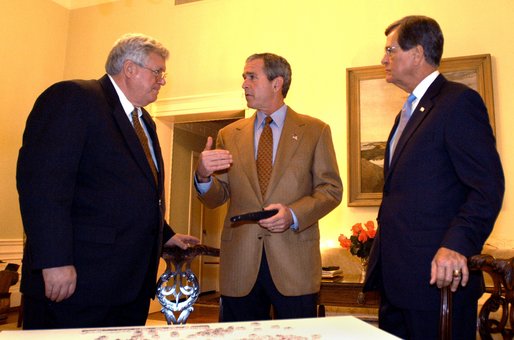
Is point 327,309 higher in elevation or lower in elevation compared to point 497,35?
lower

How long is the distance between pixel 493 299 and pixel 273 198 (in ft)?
3.66

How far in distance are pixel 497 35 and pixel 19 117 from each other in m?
5.26

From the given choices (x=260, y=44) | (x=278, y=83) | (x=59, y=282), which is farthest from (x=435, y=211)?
(x=260, y=44)

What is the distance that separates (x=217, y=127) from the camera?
8.39 meters

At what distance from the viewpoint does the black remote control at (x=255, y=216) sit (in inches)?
72.0

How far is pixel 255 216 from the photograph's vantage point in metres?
1.86

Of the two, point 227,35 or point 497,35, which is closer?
point 497,35

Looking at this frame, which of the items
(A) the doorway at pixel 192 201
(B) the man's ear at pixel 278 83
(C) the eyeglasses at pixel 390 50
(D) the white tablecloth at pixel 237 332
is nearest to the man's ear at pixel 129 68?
(B) the man's ear at pixel 278 83

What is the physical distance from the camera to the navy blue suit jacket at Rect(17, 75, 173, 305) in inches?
60.5

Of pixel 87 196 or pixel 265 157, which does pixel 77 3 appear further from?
pixel 87 196

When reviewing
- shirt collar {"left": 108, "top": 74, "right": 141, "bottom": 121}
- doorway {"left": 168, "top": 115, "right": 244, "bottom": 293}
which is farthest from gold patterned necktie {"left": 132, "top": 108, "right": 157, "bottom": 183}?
doorway {"left": 168, "top": 115, "right": 244, "bottom": 293}

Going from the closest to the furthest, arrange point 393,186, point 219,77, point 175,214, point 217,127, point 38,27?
1. point 393,186
2. point 219,77
3. point 38,27
4. point 175,214
5. point 217,127

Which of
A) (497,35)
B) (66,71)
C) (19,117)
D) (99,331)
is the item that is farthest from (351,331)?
(66,71)

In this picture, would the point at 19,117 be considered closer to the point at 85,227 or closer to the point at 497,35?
the point at 85,227
